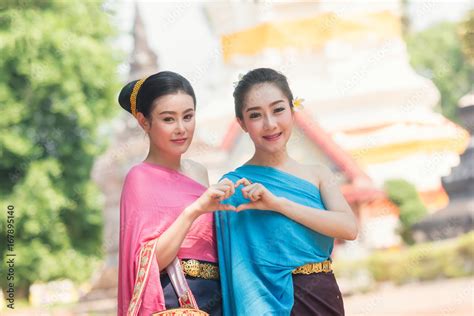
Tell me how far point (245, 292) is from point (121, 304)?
0.48 meters

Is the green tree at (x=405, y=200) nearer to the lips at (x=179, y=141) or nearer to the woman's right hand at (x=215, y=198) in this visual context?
the lips at (x=179, y=141)

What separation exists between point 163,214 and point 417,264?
556 inches

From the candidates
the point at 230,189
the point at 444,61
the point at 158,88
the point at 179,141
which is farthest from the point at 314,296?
the point at 444,61

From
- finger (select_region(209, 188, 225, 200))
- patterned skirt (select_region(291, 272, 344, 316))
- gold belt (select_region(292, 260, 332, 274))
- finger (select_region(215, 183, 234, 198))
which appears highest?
finger (select_region(215, 183, 234, 198))

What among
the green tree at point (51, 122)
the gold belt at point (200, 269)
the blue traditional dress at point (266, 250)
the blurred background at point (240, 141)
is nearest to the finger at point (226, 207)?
the blue traditional dress at point (266, 250)

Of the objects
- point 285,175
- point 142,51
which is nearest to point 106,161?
point 142,51

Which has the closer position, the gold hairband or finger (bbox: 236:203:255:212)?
finger (bbox: 236:203:255:212)

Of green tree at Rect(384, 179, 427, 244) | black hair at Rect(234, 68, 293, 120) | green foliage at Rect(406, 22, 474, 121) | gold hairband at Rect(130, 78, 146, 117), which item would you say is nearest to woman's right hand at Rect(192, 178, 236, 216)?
black hair at Rect(234, 68, 293, 120)

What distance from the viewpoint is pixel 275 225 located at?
10.7ft

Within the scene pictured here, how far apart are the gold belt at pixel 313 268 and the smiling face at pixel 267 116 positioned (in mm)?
462

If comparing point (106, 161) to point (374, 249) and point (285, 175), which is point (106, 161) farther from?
point (285, 175)

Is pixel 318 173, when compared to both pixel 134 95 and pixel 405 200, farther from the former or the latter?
pixel 405 200

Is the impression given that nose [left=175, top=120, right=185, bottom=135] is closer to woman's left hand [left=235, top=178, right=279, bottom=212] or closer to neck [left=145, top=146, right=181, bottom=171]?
neck [left=145, top=146, right=181, bottom=171]

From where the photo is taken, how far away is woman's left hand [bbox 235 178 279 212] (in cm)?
315
